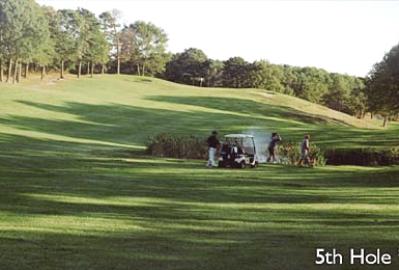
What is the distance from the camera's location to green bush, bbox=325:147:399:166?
3322 centimetres

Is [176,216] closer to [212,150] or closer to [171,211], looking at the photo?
[171,211]

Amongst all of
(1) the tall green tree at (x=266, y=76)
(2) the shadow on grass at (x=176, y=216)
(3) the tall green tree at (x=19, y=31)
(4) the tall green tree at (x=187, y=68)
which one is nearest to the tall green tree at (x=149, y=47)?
(4) the tall green tree at (x=187, y=68)

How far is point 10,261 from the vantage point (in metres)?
8.70

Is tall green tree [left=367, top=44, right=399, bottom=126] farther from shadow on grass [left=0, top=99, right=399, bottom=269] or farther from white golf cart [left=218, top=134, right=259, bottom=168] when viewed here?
white golf cart [left=218, top=134, right=259, bottom=168]

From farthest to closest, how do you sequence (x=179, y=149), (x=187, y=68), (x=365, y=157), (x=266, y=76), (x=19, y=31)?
(x=187, y=68), (x=266, y=76), (x=19, y=31), (x=365, y=157), (x=179, y=149)

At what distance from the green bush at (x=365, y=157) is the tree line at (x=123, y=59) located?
889 inches

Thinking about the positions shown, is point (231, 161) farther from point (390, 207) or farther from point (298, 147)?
point (390, 207)

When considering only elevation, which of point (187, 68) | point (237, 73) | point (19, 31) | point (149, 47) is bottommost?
point (237, 73)

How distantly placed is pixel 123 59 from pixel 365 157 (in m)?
103

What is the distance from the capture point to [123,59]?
5217 inches

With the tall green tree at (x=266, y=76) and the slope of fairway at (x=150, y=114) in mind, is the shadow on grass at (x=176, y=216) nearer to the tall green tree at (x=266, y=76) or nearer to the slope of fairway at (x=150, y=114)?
the slope of fairway at (x=150, y=114)

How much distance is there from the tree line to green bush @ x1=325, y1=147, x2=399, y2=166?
22577mm

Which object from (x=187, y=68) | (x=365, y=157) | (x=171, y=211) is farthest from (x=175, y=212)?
(x=187, y=68)

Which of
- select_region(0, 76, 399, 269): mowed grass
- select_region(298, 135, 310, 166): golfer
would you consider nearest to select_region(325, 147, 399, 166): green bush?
select_region(298, 135, 310, 166): golfer
